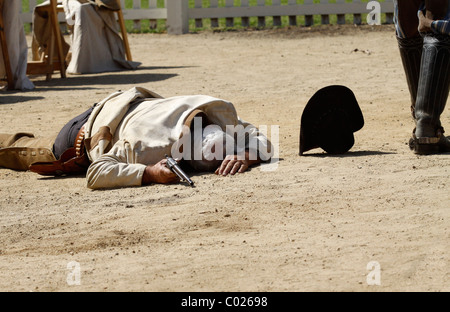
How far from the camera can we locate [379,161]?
425cm

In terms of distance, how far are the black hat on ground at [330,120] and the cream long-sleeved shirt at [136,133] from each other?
0.87 ft

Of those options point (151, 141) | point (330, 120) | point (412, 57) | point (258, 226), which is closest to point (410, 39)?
point (412, 57)

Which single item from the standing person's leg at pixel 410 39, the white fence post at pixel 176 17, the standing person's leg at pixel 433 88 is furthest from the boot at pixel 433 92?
the white fence post at pixel 176 17

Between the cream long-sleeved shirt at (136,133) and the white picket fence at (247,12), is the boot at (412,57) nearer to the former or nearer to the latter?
the cream long-sleeved shirt at (136,133)

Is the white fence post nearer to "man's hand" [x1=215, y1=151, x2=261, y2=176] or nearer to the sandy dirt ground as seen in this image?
the sandy dirt ground

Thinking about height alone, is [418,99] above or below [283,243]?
above

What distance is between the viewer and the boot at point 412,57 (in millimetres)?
4754

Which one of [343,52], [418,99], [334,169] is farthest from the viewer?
[343,52]

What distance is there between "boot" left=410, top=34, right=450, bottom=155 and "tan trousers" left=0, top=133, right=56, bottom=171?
6.96 ft

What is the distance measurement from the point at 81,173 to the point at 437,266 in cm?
250
